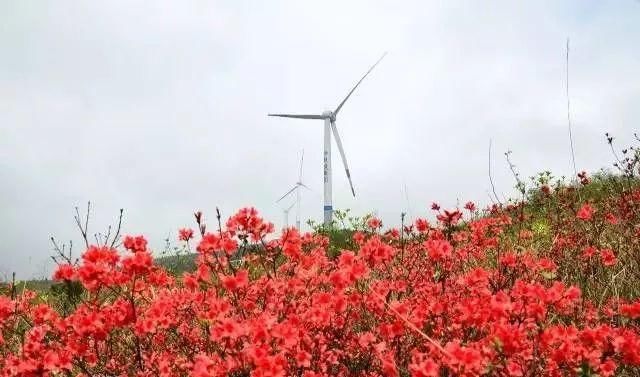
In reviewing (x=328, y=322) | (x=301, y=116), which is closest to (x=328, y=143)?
(x=301, y=116)

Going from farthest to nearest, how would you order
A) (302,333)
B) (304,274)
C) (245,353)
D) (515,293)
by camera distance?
(304,274)
(302,333)
(515,293)
(245,353)

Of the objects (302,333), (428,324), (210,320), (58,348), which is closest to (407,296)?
(428,324)

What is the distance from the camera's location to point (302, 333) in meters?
3.96

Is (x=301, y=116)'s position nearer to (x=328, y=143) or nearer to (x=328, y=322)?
(x=328, y=143)

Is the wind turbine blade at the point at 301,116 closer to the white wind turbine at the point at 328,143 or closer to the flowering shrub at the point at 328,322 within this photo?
the white wind turbine at the point at 328,143

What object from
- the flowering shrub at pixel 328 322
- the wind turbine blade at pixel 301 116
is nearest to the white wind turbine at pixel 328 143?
the wind turbine blade at pixel 301 116

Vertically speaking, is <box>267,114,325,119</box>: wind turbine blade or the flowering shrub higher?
<box>267,114,325,119</box>: wind turbine blade

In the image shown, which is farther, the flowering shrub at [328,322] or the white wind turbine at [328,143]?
the white wind turbine at [328,143]

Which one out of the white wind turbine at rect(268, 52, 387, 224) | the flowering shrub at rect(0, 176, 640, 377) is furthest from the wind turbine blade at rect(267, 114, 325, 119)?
the flowering shrub at rect(0, 176, 640, 377)

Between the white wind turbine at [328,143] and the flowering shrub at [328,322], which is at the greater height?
the white wind turbine at [328,143]

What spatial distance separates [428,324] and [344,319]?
698 mm

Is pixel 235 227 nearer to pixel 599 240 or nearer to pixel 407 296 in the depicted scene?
pixel 407 296

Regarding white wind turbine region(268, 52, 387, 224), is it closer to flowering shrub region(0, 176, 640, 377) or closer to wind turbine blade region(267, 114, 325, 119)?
wind turbine blade region(267, 114, 325, 119)

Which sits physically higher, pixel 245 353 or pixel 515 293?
pixel 515 293
